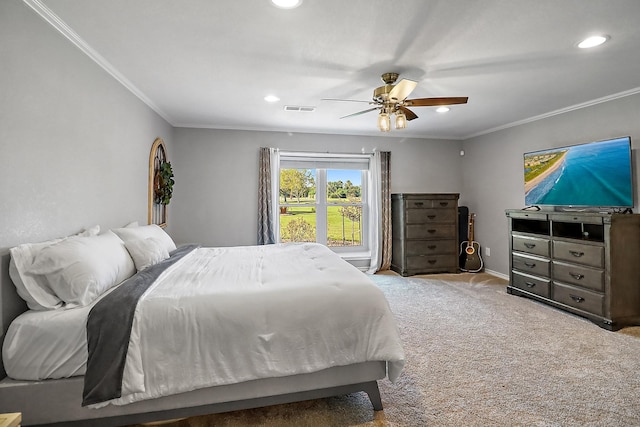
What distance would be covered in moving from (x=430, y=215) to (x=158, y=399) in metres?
4.60

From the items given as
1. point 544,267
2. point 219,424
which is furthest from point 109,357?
point 544,267

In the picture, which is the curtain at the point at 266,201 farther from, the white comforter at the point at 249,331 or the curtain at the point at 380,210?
the white comforter at the point at 249,331

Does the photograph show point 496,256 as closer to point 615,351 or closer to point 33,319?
point 615,351

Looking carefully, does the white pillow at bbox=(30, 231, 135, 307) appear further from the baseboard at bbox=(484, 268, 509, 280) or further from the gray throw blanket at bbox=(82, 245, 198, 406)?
the baseboard at bbox=(484, 268, 509, 280)

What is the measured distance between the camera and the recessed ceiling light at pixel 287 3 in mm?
1793

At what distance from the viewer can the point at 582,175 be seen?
357 centimetres

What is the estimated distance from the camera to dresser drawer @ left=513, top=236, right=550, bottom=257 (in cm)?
368

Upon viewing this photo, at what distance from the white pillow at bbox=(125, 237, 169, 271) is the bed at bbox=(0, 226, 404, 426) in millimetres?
358

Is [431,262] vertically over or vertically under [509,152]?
under

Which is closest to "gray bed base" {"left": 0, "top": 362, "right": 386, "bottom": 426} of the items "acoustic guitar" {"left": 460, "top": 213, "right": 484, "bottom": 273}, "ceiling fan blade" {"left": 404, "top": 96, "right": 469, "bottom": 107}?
"ceiling fan blade" {"left": 404, "top": 96, "right": 469, "bottom": 107}

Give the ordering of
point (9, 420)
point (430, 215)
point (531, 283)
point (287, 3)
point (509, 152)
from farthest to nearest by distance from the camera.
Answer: point (430, 215) < point (509, 152) < point (531, 283) < point (287, 3) < point (9, 420)

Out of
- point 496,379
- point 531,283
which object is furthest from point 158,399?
point 531,283

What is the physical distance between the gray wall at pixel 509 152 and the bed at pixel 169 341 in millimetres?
3706

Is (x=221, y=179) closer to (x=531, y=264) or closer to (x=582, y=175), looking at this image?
(x=531, y=264)
